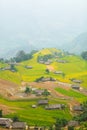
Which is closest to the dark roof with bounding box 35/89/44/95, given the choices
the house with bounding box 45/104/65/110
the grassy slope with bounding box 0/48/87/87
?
the house with bounding box 45/104/65/110

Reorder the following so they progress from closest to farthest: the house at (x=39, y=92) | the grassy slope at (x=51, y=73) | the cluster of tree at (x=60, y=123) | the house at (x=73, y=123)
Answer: the cluster of tree at (x=60, y=123), the house at (x=73, y=123), the house at (x=39, y=92), the grassy slope at (x=51, y=73)

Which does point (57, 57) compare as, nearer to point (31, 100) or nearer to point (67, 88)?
point (67, 88)

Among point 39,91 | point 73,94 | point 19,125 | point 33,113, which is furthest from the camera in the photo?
point 73,94

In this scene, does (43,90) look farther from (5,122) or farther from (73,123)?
(5,122)

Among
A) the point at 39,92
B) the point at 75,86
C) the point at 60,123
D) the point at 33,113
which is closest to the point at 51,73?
the point at 75,86

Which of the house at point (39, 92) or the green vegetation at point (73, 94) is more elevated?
the house at point (39, 92)

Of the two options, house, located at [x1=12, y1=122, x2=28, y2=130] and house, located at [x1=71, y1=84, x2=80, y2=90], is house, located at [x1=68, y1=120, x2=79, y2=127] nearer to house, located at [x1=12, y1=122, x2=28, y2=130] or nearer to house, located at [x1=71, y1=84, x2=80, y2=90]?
house, located at [x1=12, y1=122, x2=28, y2=130]

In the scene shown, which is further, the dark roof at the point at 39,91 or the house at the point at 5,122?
the dark roof at the point at 39,91

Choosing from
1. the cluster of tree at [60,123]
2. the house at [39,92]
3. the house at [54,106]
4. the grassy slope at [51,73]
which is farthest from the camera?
the grassy slope at [51,73]

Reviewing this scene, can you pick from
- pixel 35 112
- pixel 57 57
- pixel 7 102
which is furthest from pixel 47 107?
pixel 57 57

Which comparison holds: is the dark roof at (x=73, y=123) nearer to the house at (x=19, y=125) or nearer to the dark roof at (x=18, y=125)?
the house at (x=19, y=125)

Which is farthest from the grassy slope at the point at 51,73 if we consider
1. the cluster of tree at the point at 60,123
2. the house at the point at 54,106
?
the cluster of tree at the point at 60,123

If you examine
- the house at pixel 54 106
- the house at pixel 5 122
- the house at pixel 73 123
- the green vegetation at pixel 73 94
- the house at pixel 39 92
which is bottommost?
the house at pixel 73 123
